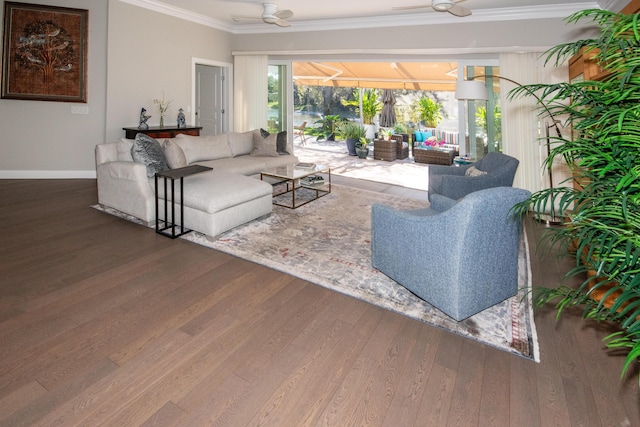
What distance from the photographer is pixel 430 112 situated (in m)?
12.3

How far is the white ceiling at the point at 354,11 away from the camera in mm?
5383

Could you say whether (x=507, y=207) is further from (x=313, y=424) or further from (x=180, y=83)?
(x=180, y=83)

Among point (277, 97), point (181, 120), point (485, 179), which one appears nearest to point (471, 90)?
point (485, 179)

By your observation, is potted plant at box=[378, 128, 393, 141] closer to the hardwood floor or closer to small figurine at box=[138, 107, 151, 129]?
small figurine at box=[138, 107, 151, 129]

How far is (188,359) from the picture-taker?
2232mm

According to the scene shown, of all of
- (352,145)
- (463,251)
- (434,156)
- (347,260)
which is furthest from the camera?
(352,145)

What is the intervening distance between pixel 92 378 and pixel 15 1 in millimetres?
7044

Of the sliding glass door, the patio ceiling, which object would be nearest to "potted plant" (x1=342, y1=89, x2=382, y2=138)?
the patio ceiling

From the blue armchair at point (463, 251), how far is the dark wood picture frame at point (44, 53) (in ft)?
20.8

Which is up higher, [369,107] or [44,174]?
[369,107]

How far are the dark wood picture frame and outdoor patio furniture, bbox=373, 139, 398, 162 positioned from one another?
709 centimetres

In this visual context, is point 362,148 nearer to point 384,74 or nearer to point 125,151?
point 384,74

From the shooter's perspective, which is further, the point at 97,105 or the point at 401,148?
the point at 401,148

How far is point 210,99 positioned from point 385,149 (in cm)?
483
